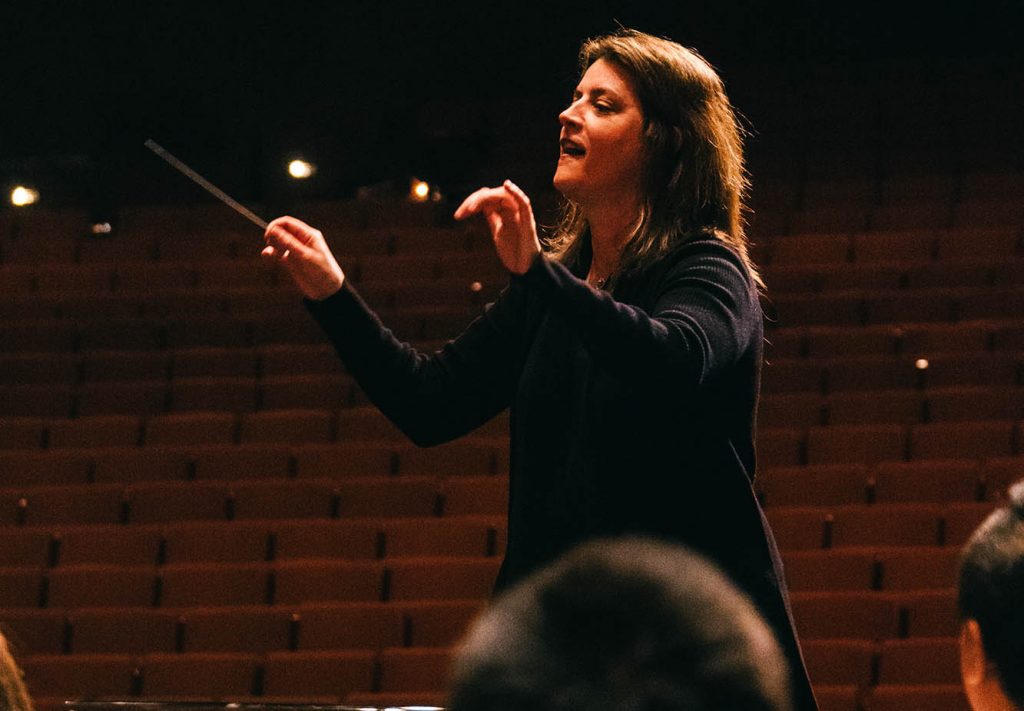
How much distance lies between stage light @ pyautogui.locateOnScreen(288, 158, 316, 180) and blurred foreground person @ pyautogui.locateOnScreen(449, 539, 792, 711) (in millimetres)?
3303

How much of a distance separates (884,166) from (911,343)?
2.20 ft

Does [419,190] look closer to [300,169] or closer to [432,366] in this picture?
[300,169]

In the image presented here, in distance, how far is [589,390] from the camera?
572mm

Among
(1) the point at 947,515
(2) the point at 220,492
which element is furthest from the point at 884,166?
(2) the point at 220,492

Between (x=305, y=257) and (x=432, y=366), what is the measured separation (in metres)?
0.07

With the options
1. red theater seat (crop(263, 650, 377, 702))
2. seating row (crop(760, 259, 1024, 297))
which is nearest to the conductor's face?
red theater seat (crop(263, 650, 377, 702))

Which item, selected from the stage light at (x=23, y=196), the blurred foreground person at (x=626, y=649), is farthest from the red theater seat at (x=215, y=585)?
the stage light at (x=23, y=196)

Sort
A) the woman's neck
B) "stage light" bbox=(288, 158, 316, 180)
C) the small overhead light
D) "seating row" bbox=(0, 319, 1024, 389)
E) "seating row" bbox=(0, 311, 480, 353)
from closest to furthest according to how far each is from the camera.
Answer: the woman's neck → "seating row" bbox=(0, 319, 1024, 389) → "seating row" bbox=(0, 311, 480, 353) → the small overhead light → "stage light" bbox=(288, 158, 316, 180)

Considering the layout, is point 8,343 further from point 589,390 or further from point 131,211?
point 589,390

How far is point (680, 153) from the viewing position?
621 mm

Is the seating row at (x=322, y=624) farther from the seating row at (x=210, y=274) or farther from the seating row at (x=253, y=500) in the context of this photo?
the seating row at (x=210, y=274)

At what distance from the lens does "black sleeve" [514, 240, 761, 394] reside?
20.3 inches

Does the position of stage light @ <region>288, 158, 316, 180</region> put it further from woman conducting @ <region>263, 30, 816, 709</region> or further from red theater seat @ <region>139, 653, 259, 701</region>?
woman conducting @ <region>263, 30, 816, 709</region>

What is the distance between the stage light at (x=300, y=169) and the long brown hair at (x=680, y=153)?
2882 millimetres
